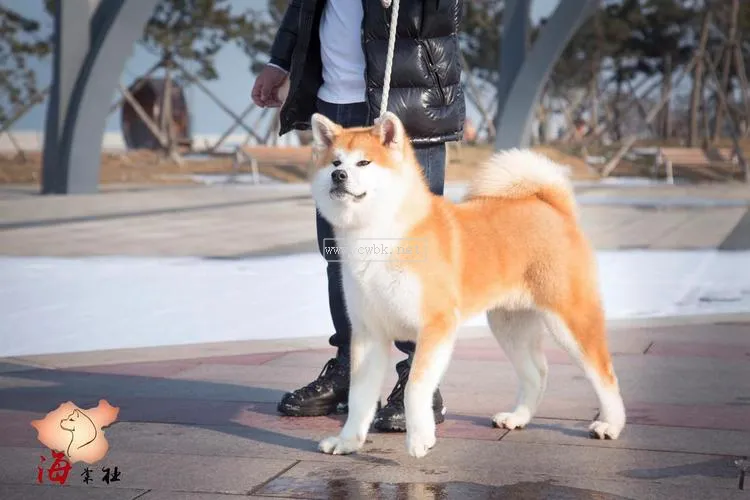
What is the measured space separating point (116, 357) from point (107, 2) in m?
12.5

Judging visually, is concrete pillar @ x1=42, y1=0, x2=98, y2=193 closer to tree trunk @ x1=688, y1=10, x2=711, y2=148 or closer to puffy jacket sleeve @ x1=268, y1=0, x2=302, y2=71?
puffy jacket sleeve @ x1=268, y1=0, x2=302, y2=71

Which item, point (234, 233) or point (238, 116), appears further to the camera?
point (238, 116)

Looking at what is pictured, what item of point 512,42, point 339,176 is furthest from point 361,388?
point 512,42

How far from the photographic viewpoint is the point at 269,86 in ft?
15.8

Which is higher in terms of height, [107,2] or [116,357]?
[107,2]

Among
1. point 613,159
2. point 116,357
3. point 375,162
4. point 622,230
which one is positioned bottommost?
point 613,159

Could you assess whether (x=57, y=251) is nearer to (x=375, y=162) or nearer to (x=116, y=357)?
(x=116, y=357)

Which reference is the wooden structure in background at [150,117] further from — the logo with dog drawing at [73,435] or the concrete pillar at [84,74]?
the logo with dog drawing at [73,435]

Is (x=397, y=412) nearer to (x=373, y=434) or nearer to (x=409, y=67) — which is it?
(x=373, y=434)

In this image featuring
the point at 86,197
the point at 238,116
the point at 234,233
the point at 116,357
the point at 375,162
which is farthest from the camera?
the point at 238,116

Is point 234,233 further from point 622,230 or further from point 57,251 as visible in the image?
point 622,230

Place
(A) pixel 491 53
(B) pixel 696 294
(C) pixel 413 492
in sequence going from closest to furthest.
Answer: (C) pixel 413 492, (B) pixel 696 294, (A) pixel 491 53

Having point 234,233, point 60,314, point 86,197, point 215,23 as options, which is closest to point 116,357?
point 60,314

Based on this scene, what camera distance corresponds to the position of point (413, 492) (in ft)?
11.0
